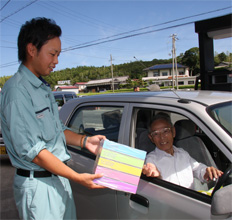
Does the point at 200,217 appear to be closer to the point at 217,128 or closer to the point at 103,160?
the point at 217,128

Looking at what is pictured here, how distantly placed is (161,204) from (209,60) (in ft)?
14.2

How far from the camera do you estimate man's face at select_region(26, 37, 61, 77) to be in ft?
4.43

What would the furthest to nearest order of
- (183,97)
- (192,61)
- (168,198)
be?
(192,61)
(183,97)
(168,198)

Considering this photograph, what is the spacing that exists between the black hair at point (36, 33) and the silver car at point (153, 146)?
0.88 m

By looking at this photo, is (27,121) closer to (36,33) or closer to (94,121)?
(36,33)

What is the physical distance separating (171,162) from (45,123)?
1.13 meters

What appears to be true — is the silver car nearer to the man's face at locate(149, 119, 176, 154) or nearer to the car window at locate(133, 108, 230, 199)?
the car window at locate(133, 108, 230, 199)

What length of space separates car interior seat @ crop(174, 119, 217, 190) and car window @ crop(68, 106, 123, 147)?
0.71 metres

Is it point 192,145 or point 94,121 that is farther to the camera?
point 94,121

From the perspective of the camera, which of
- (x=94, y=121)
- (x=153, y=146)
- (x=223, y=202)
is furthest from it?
(x=94, y=121)

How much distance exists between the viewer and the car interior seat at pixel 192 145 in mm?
1824

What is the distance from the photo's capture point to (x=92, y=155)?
208 centimetres

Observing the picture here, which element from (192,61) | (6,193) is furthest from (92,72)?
(6,193)

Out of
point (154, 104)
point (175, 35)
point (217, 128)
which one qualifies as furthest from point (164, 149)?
point (175, 35)
